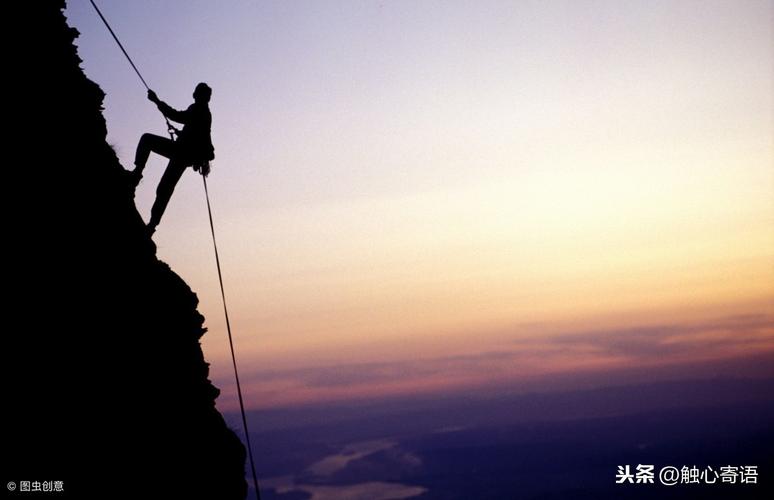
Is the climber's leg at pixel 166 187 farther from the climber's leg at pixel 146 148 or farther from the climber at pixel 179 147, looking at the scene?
the climber's leg at pixel 146 148

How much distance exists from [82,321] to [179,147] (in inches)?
221

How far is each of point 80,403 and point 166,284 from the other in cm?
462

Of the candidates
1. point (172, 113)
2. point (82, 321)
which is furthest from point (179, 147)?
point (82, 321)

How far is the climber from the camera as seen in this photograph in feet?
46.9

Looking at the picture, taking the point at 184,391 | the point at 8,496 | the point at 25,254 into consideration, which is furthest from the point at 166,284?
the point at 8,496

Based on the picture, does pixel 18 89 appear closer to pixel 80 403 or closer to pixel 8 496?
pixel 80 403

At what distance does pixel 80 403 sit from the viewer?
969cm

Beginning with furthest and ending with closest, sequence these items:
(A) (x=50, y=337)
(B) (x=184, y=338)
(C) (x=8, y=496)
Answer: (B) (x=184, y=338), (A) (x=50, y=337), (C) (x=8, y=496)

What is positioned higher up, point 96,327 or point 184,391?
point 96,327

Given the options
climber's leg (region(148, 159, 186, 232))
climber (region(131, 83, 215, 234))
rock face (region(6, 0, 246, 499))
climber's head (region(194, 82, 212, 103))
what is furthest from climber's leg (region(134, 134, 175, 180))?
climber's head (region(194, 82, 212, 103))

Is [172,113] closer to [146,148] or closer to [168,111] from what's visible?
[168,111]

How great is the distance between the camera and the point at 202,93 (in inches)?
611

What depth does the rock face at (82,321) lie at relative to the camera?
9.20 meters

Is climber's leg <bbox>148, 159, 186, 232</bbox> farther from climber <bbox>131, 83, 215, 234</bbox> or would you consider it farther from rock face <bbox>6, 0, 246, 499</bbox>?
rock face <bbox>6, 0, 246, 499</bbox>
